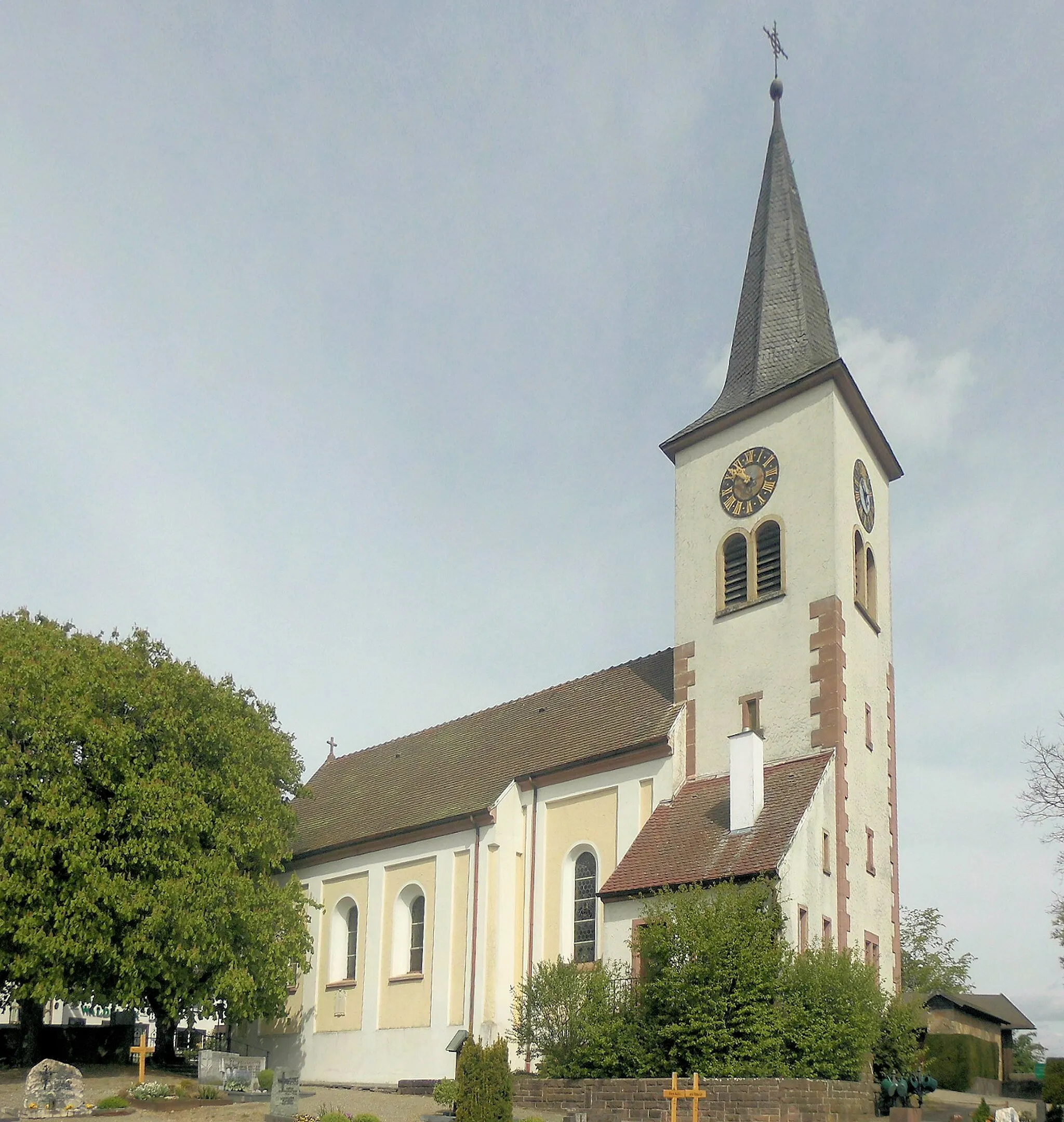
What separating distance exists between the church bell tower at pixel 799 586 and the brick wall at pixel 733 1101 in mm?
4642

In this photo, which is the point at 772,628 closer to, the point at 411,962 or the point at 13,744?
the point at 411,962

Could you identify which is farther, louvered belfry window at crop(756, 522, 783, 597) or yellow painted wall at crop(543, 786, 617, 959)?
louvered belfry window at crop(756, 522, 783, 597)

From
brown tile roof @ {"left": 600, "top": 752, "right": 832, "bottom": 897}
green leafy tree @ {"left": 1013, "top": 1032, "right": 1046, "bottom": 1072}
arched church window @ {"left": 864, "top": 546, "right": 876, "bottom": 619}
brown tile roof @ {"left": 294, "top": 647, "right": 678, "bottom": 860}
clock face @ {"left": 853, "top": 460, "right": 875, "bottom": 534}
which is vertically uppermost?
clock face @ {"left": 853, "top": 460, "right": 875, "bottom": 534}

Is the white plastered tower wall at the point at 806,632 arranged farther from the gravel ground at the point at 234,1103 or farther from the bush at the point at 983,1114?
the gravel ground at the point at 234,1103

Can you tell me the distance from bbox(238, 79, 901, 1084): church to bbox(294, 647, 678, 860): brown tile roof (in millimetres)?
128

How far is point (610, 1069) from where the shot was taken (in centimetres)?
2262

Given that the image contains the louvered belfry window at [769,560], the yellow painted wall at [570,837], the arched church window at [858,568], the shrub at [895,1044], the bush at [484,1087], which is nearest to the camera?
the bush at [484,1087]

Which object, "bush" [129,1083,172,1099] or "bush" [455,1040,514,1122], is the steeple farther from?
"bush" [129,1083,172,1099]

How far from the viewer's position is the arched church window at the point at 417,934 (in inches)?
1267

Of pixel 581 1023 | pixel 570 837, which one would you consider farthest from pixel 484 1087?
pixel 570 837

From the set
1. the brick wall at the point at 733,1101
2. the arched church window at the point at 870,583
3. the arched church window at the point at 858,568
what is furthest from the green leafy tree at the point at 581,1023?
the arched church window at the point at 870,583

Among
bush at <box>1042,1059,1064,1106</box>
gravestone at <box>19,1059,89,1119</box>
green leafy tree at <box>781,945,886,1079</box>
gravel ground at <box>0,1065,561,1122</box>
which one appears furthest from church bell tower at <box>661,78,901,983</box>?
gravestone at <box>19,1059,89,1119</box>

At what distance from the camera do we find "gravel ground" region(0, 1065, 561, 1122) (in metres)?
23.5

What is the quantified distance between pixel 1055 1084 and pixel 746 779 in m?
9.19
